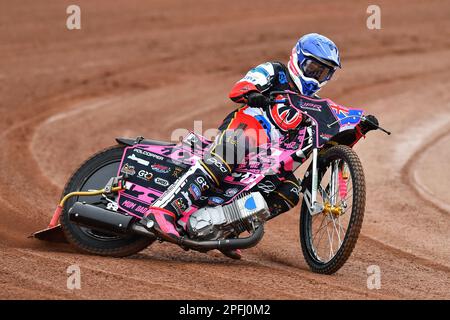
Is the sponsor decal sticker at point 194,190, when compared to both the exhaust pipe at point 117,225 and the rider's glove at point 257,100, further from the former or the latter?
the rider's glove at point 257,100

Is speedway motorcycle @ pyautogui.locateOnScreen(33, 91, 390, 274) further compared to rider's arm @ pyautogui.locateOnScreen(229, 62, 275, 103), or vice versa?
rider's arm @ pyautogui.locateOnScreen(229, 62, 275, 103)

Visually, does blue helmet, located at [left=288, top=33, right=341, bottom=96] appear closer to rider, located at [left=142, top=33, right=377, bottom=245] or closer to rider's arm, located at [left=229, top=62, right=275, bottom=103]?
rider, located at [left=142, top=33, right=377, bottom=245]

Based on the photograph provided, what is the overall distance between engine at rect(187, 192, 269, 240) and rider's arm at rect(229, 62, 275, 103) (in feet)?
2.77

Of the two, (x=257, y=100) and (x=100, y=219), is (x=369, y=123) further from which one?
(x=100, y=219)

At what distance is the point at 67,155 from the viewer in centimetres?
1236

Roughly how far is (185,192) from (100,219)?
777mm

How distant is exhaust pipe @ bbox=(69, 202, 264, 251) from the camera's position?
24.3ft

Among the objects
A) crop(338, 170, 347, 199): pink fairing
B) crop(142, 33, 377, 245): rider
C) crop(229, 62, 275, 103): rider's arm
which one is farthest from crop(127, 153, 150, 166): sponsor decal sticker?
crop(338, 170, 347, 199): pink fairing

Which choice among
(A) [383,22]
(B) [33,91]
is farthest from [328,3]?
(B) [33,91]

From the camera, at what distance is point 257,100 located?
7.35 meters

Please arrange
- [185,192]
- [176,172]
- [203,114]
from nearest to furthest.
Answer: [185,192] < [176,172] < [203,114]

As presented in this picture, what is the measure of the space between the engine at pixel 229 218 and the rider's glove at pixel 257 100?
→ 74 centimetres

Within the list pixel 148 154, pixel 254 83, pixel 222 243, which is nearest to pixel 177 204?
pixel 222 243

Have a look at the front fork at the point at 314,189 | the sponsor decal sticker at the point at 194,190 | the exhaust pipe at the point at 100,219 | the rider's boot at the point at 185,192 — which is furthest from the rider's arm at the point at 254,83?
the exhaust pipe at the point at 100,219
